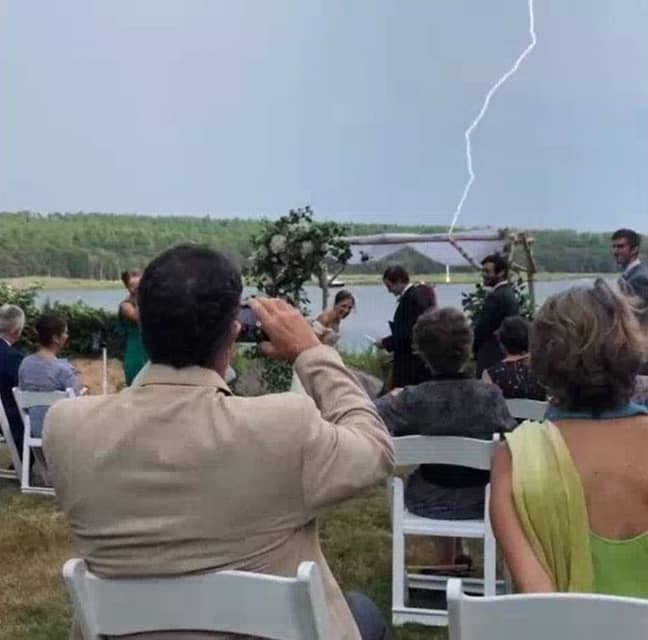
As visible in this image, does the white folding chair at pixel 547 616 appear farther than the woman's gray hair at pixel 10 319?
No

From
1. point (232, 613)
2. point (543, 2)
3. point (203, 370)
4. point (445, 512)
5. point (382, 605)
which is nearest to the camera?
point (232, 613)

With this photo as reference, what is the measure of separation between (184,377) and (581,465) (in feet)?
2.10

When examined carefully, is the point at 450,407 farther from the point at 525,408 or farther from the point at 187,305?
the point at 187,305

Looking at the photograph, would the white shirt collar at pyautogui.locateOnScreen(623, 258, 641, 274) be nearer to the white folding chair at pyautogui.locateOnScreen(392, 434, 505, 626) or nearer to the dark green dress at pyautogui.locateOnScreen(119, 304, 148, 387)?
the white folding chair at pyautogui.locateOnScreen(392, 434, 505, 626)

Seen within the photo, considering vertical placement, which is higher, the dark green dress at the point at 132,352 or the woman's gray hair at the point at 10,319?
the woman's gray hair at the point at 10,319

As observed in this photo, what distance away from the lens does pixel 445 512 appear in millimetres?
3355

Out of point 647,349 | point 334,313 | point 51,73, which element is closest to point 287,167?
point 51,73

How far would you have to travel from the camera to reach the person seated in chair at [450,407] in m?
3.24

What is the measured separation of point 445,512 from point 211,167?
22.8 ft

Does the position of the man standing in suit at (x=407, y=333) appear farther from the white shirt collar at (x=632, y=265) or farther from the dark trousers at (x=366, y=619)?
the dark trousers at (x=366, y=619)

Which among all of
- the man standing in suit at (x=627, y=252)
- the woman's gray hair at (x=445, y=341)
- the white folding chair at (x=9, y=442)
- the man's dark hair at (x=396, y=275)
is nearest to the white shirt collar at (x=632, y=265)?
the man standing in suit at (x=627, y=252)

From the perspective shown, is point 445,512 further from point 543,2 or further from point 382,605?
point 543,2

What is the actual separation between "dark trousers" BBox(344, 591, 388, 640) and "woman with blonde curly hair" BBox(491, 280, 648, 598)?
357 millimetres

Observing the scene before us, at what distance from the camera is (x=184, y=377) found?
162 centimetres
